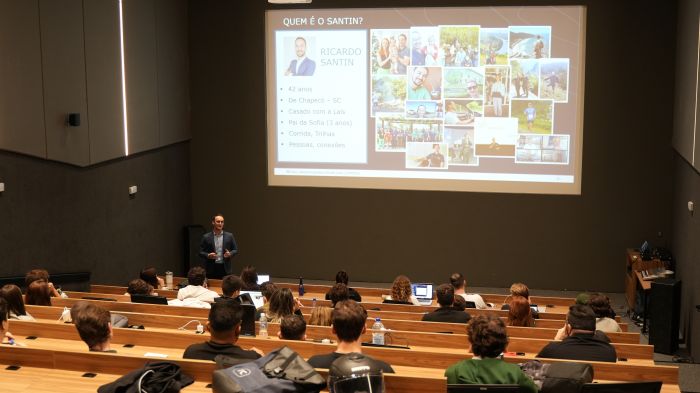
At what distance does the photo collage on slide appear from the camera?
12.1 m

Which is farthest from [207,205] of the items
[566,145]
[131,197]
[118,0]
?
[566,145]

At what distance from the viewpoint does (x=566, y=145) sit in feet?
39.7

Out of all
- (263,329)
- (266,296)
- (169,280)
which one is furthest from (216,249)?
(263,329)

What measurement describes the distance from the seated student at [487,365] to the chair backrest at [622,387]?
333 mm

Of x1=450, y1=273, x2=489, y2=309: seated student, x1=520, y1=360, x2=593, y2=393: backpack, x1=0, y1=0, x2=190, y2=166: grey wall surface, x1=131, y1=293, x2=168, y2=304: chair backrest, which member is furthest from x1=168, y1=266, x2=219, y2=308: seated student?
x1=520, y1=360, x2=593, y2=393: backpack

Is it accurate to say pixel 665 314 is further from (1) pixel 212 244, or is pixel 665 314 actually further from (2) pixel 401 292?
(1) pixel 212 244

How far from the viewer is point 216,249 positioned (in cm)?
1110

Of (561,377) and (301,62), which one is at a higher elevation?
(301,62)

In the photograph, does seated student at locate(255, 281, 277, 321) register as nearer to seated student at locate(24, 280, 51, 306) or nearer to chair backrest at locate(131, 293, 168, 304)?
chair backrest at locate(131, 293, 168, 304)

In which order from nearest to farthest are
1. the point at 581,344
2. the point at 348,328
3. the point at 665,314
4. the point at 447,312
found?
1. the point at 348,328
2. the point at 581,344
3. the point at 447,312
4. the point at 665,314

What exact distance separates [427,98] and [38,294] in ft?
22.3

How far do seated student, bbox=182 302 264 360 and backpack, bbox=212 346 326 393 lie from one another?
74 cm

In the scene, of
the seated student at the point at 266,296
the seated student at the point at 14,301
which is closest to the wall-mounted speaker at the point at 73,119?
the seated student at the point at 266,296

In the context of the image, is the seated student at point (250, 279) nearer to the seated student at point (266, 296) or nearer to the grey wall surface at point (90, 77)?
the seated student at point (266, 296)
